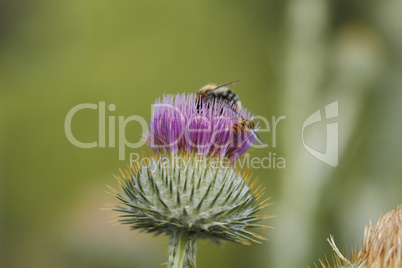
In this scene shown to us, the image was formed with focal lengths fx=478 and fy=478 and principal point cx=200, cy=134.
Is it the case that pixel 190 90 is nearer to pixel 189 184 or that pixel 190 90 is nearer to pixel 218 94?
pixel 218 94

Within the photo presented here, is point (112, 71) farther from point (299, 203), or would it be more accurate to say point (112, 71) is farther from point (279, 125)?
point (299, 203)

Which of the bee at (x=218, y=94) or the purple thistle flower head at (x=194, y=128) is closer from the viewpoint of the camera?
the purple thistle flower head at (x=194, y=128)

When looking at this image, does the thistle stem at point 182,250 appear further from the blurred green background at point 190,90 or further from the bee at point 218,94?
the blurred green background at point 190,90

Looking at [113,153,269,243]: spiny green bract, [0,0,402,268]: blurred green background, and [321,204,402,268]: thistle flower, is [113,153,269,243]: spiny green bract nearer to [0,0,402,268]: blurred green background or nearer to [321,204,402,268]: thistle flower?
[321,204,402,268]: thistle flower

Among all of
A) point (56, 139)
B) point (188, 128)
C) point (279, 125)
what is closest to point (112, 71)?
point (56, 139)

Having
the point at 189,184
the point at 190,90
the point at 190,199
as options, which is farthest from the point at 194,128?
the point at 190,90

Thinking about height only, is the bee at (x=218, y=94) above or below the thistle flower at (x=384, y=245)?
above


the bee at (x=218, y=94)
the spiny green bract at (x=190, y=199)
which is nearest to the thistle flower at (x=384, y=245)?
the spiny green bract at (x=190, y=199)
